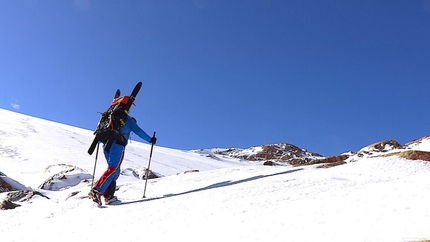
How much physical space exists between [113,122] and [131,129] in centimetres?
72

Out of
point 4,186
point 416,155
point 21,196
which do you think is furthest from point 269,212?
point 4,186

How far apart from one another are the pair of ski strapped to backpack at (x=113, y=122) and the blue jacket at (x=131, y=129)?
21 centimetres

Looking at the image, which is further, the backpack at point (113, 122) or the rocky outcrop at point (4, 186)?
the rocky outcrop at point (4, 186)

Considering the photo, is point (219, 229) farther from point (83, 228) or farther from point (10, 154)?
point (10, 154)

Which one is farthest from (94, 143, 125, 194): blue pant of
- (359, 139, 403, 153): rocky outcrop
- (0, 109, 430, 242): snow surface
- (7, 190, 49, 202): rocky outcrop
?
(359, 139, 403, 153): rocky outcrop

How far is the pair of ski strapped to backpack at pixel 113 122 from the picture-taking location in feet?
28.7

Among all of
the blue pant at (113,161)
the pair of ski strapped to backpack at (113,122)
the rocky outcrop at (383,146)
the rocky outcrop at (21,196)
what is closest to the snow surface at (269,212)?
the rocky outcrop at (21,196)

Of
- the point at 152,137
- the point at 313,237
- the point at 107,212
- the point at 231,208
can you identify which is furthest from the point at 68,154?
the point at 313,237

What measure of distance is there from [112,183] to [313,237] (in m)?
6.12

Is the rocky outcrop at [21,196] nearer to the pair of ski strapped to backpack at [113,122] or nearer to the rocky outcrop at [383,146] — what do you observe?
the pair of ski strapped to backpack at [113,122]

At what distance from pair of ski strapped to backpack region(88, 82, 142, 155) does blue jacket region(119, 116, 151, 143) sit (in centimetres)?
21

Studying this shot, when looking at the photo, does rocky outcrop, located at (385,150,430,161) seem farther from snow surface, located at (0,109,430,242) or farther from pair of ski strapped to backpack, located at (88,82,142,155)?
pair of ski strapped to backpack, located at (88,82,142,155)

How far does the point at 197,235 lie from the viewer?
4484mm

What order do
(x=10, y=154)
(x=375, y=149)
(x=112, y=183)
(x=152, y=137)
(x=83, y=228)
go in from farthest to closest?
(x=10, y=154), (x=375, y=149), (x=152, y=137), (x=112, y=183), (x=83, y=228)
